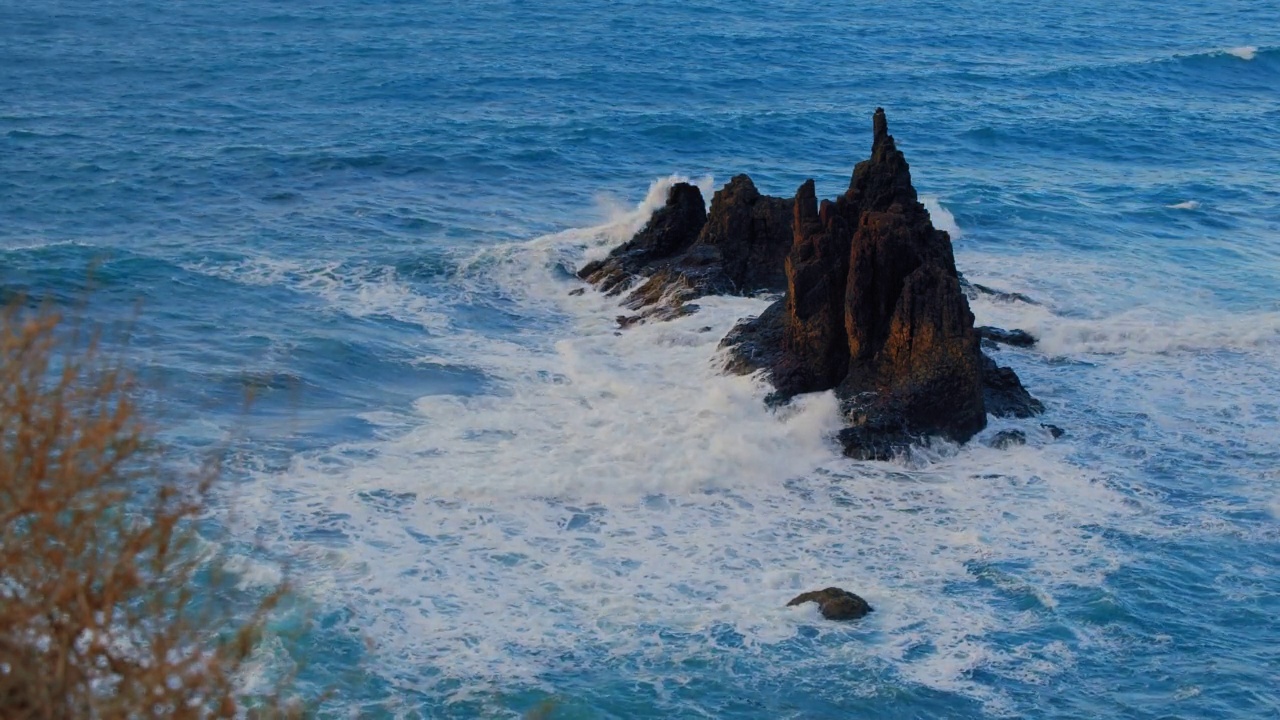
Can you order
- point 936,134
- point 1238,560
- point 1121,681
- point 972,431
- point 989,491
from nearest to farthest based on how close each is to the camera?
1. point 1121,681
2. point 1238,560
3. point 989,491
4. point 972,431
5. point 936,134

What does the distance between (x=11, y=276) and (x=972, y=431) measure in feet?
61.0

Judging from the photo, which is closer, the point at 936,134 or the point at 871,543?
the point at 871,543

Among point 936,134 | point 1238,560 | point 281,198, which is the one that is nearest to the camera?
point 1238,560

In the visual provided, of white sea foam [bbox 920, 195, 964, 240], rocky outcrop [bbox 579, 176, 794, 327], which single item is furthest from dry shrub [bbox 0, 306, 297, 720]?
white sea foam [bbox 920, 195, 964, 240]

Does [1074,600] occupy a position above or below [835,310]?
below

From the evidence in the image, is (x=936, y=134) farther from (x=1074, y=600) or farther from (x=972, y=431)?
(x=1074, y=600)

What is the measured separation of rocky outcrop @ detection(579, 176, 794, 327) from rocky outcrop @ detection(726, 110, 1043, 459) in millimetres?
3560

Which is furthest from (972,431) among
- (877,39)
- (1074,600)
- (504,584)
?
(877,39)

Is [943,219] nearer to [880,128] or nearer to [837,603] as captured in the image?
[880,128]

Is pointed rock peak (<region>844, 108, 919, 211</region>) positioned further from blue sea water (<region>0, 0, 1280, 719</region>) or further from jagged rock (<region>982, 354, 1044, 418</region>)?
jagged rock (<region>982, 354, 1044, 418</region>)

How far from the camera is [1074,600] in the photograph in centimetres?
1756

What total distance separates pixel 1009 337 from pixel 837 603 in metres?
11.8

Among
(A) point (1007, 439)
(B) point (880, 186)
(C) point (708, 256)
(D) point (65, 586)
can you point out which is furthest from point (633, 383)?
(D) point (65, 586)

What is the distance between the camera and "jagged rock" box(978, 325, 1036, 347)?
27.0 metres
